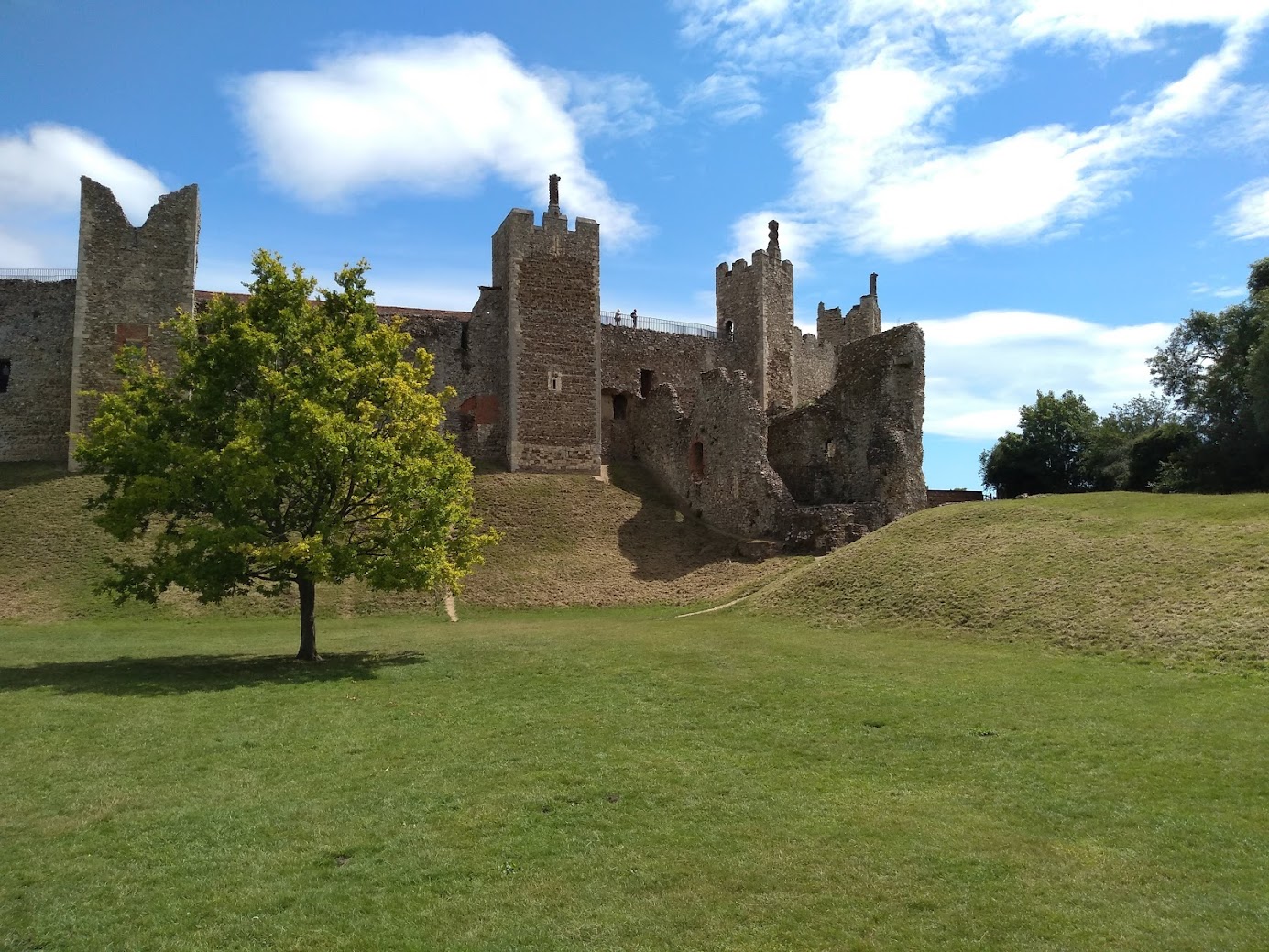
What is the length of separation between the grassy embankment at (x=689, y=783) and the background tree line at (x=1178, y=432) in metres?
18.5

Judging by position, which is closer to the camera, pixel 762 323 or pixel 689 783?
pixel 689 783

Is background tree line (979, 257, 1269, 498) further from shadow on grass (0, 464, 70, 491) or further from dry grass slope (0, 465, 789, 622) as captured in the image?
shadow on grass (0, 464, 70, 491)

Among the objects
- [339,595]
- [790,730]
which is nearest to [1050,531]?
[790,730]

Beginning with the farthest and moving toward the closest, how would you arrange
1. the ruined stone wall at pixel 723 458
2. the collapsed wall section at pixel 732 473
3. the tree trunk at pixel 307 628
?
the ruined stone wall at pixel 723 458 → the collapsed wall section at pixel 732 473 → the tree trunk at pixel 307 628

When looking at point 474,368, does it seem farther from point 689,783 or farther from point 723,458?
point 689,783

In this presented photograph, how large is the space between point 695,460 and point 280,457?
19484mm

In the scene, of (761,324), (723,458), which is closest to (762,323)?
(761,324)

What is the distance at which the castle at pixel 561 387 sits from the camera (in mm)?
28531

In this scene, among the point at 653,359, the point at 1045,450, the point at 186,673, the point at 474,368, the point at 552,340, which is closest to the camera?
the point at 186,673

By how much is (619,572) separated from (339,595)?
788cm

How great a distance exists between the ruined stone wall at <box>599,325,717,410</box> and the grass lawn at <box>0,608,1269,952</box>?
26862 mm

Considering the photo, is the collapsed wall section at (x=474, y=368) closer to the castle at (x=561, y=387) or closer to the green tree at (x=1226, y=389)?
the castle at (x=561, y=387)

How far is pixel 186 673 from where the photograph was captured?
14492 millimetres

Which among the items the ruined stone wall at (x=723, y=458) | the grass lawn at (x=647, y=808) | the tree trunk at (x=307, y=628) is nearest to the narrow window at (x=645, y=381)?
the ruined stone wall at (x=723, y=458)
